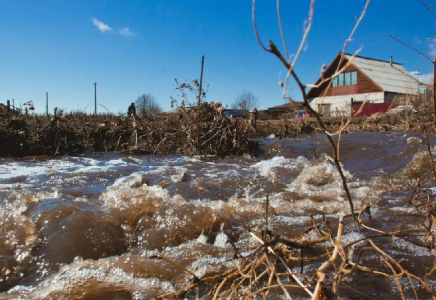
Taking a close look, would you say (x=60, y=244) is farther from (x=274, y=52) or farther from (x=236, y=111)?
(x=236, y=111)

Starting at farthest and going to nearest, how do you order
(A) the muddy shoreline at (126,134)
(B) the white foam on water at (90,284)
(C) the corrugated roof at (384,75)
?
(C) the corrugated roof at (384,75)
(A) the muddy shoreline at (126,134)
(B) the white foam on water at (90,284)

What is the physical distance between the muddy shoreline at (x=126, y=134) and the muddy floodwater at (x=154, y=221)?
3695 mm

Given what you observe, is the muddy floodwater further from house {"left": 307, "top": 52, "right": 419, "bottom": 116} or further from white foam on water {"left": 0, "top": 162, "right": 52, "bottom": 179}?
house {"left": 307, "top": 52, "right": 419, "bottom": 116}

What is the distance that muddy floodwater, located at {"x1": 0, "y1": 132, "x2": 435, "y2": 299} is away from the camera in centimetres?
254

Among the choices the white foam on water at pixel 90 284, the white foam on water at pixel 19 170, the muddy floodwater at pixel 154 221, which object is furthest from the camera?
the white foam on water at pixel 19 170

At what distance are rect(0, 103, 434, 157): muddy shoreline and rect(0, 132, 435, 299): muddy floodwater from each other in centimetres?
370

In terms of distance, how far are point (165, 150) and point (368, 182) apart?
7523mm

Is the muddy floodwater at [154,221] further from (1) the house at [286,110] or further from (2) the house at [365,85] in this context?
(2) the house at [365,85]

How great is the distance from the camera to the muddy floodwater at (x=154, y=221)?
2543mm

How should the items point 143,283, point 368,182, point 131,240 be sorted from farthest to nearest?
1. point 368,182
2. point 131,240
3. point 143,283

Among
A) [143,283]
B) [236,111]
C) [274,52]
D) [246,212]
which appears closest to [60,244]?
[143,283]

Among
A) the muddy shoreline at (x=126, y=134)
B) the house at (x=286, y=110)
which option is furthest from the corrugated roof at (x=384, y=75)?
the muddy shoreline at (x=126, y=134)

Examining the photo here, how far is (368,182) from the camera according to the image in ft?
21.0

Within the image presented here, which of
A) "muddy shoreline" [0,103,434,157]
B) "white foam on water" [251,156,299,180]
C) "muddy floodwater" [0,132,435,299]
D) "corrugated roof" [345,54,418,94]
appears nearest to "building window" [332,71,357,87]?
"corrugated roof" [345,54,418,94]
